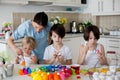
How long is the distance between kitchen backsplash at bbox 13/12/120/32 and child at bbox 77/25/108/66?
8.00ft

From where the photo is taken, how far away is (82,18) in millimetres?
5680

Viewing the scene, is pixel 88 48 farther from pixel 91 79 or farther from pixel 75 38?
pixel 75 38

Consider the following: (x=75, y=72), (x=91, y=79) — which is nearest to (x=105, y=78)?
(x=91, y=79)

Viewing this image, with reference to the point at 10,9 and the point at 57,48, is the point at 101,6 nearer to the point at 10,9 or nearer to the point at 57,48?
the point at 10,9

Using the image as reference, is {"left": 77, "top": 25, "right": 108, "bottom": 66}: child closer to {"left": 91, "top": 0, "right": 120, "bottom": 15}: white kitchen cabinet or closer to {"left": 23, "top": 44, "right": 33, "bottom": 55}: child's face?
{"left": 23, "top": 44, "right": 33, "bottom": 55}: child's face

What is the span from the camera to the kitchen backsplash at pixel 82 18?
4.68 meters

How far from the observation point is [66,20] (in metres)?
5.43

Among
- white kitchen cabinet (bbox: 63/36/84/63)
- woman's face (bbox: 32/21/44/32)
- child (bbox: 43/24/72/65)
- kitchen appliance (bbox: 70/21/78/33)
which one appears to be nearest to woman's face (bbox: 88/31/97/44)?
child (bbox: 43/24/72/65)

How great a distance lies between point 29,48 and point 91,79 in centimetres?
94

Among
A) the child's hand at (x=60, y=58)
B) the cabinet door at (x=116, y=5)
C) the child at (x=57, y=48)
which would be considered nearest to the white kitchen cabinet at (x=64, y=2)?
the cabinet door at (x=116, y=5)

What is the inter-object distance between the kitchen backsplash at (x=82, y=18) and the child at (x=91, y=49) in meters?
2.44

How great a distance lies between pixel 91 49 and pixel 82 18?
3.17m

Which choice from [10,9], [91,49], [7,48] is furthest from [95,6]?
[91,49]

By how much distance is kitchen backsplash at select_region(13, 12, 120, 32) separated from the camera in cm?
468
